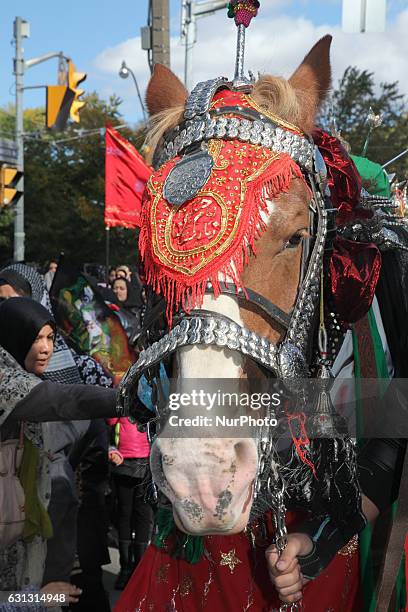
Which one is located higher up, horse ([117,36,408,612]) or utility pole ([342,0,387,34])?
utility pole ([342,0,387,34])

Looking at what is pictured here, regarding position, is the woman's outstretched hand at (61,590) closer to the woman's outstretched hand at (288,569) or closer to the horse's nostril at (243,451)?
the woman's outstretched hand at (288,569)

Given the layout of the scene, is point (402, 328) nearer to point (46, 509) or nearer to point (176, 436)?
point (176, 436)

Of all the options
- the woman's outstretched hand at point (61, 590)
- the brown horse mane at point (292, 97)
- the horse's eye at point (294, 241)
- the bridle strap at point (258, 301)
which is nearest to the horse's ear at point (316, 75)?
the brown horse mane at point (292, 97)

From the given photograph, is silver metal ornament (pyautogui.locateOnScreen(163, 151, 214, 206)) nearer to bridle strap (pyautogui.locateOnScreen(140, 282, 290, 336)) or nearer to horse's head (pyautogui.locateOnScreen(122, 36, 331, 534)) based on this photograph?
horse's head (pyautogui.locateOnScreen(122, 36, 331, 534))

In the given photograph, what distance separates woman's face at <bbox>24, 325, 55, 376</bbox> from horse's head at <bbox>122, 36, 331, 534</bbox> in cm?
182

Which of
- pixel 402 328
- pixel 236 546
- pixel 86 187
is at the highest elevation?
pixel 86 187

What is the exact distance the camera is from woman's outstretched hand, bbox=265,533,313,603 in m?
2.24

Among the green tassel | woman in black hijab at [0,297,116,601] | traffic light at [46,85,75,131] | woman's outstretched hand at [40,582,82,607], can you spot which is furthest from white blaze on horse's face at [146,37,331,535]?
traffic light at [46,85,75,131]

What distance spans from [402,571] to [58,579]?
196 cm

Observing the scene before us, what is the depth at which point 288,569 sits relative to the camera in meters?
2.25

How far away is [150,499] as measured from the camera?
7.74 feet

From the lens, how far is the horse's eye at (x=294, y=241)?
2.18 m

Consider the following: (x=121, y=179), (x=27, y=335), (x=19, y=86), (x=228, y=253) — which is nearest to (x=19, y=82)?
(x=19, y=86)

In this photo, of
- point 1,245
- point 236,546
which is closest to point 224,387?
point 236,546
